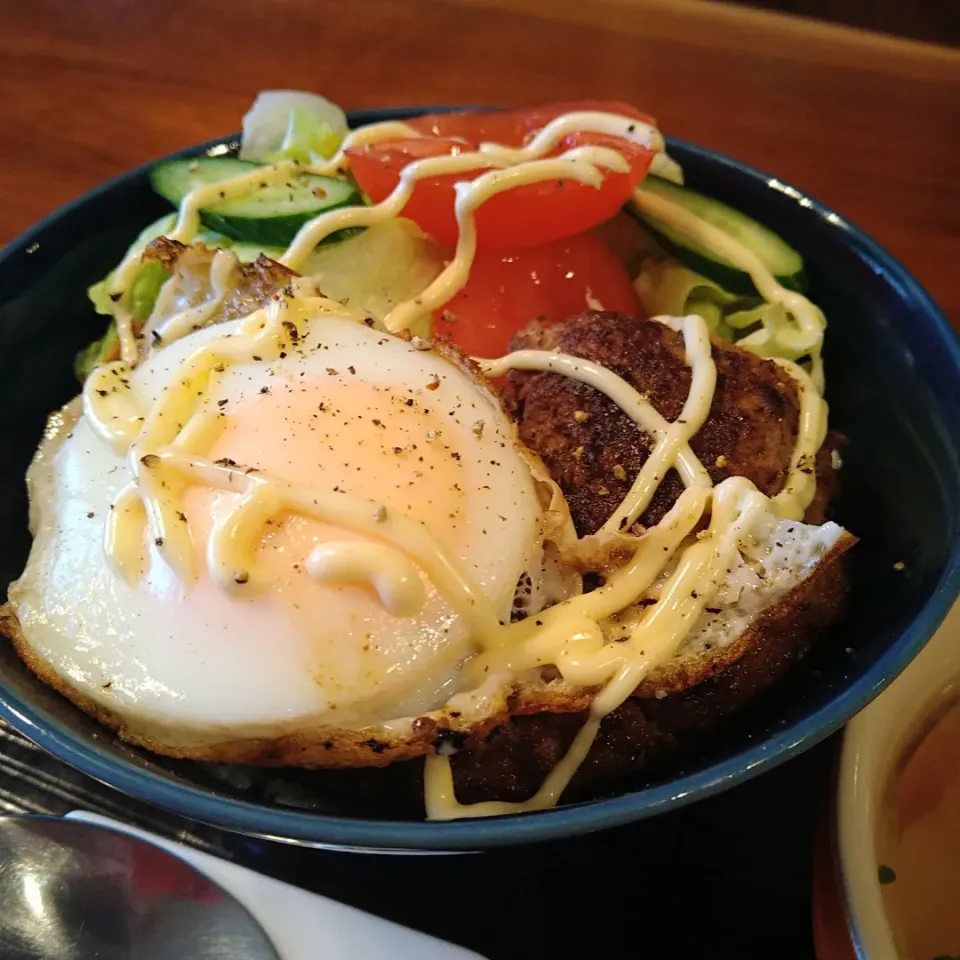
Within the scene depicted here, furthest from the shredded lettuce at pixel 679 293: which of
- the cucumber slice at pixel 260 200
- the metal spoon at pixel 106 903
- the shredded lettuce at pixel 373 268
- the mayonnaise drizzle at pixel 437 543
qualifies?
the metal spoon at pixel 106 903

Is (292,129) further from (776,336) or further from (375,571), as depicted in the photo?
(375,571)

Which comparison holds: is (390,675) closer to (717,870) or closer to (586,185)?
(717,870)

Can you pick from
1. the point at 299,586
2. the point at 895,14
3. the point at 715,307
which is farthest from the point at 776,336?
the point at 895,14

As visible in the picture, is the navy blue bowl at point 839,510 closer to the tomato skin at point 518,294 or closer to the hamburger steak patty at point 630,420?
the hamburger steak patty at point 630,420

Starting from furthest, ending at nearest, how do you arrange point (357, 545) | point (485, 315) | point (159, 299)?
point (485, 315), point (159, 299), point (357, 545)

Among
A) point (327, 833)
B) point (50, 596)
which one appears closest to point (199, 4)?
point (50, 596)

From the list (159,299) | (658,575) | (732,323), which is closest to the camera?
(658,575)
